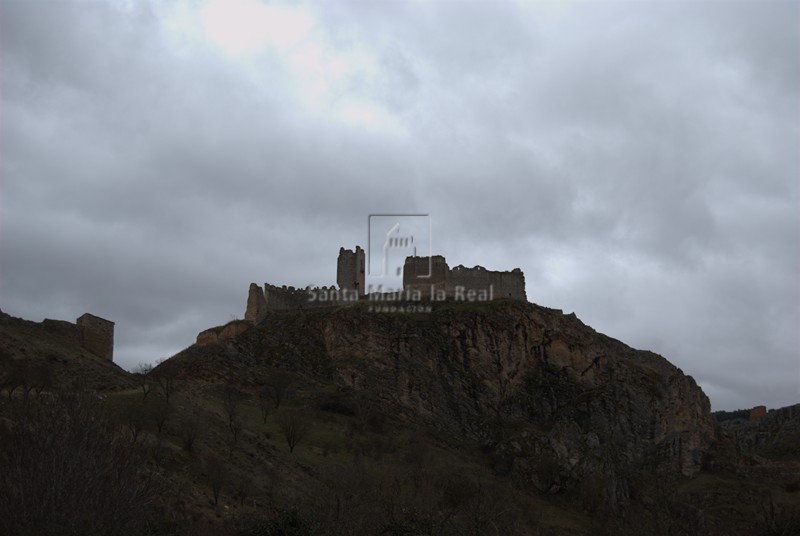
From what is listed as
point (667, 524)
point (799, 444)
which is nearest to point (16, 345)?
point (667, 524)

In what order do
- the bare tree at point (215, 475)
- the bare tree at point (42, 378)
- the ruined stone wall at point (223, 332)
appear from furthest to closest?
1. the ruined stone wall at point (223, 332)
2. the bare tree at point (42, 378)
3. the bare tree at point (215, 475)

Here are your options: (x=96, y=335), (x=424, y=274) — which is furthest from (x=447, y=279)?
(x=96, y=335)

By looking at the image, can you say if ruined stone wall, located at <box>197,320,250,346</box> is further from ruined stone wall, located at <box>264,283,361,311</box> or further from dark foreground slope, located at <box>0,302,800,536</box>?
ruined stone wall, located at <box>264,283,361,311</box>

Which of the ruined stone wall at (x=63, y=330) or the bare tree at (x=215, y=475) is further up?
the ruined stone wall at (x=63, y=330)

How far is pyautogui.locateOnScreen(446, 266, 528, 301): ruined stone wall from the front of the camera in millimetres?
95062

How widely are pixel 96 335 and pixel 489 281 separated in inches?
1925

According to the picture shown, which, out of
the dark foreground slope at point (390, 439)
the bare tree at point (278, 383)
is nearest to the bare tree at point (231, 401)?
the dark foreground slope at point (390, 439)

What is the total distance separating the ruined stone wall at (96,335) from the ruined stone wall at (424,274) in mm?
41129

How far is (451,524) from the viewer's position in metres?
41.8

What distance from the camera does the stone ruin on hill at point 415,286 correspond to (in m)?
93.1

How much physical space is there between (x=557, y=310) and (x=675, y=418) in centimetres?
1671

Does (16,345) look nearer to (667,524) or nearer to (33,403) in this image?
(33,403)

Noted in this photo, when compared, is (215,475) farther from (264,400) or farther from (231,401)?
(264,400)

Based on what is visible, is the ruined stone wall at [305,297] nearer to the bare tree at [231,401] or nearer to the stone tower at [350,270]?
the stone tower at [350,270]
